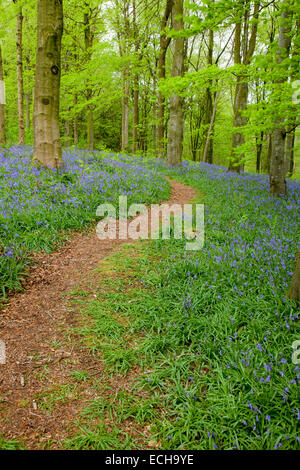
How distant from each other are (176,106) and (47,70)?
23.6 ft

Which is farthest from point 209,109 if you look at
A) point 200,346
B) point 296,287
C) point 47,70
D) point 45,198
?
point 200,346

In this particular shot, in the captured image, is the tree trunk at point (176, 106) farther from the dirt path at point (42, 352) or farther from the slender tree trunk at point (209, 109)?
the dirt path at point (42, 352)

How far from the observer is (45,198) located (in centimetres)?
669

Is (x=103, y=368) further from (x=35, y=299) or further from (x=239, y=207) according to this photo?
(x=239, y=207)

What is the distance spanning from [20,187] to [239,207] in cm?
601

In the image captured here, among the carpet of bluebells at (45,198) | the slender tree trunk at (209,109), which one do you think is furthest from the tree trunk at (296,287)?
the slender tree trunk at (209,109)

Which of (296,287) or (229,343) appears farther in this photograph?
(296,287)

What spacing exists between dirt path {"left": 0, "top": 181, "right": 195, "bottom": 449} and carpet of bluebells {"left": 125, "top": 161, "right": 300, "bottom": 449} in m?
0.87

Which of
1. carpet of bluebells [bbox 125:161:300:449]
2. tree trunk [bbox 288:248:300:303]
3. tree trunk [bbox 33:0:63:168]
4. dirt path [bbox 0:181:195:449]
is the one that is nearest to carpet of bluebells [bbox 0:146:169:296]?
dirt path [bbox 0:181:195:449]

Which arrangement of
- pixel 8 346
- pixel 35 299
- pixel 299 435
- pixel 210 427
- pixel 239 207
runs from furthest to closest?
pixel 239 207 < pixel 35 299 < pixel 8 346 < pixel 210 427 < pixel 299 435

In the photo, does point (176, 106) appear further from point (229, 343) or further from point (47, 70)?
point (229, 343)

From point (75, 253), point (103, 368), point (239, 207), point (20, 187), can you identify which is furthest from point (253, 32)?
point (103, 368)

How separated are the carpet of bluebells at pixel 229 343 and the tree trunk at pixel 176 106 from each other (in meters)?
9.43

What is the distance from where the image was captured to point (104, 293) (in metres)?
4.21
